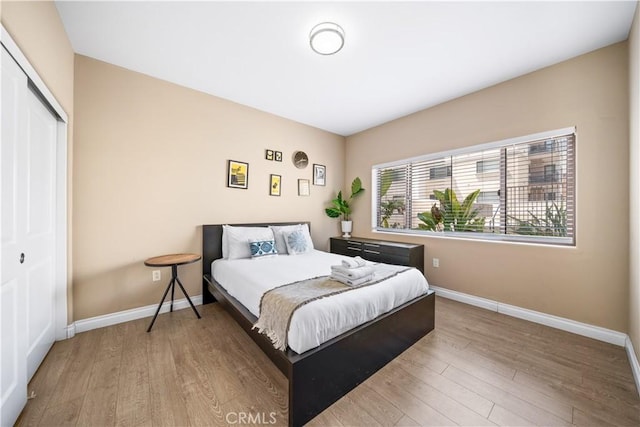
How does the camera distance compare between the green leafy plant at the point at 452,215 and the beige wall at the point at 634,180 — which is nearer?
the beige wall at the point at 634,180

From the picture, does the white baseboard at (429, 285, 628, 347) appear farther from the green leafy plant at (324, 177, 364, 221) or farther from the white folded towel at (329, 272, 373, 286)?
the green leafy plant at (324, 177, 364, 221)

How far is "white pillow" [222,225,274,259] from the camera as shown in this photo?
9.84ft

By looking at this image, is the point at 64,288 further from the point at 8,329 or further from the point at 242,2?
the point at 242,2

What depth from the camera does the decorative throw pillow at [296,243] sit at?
3295 millimetres

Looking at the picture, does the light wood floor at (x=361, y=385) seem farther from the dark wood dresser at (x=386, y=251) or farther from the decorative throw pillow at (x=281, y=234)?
the decorative throw pillow at (x=281, y=234)

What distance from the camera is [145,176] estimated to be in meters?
2.68

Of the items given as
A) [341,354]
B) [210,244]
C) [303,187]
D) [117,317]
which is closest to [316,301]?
[341,354]

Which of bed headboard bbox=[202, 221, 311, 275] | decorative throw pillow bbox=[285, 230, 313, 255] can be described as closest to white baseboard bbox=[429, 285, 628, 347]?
decorative throw pillow bbox=[285, 230, 313, 255]

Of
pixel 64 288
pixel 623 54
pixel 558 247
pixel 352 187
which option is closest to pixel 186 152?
pixel 64 288

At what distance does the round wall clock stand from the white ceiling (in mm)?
1134

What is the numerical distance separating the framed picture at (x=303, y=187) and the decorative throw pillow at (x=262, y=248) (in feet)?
4.02

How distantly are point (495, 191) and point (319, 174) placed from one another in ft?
8.68

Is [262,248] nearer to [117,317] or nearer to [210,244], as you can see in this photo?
[210,244]

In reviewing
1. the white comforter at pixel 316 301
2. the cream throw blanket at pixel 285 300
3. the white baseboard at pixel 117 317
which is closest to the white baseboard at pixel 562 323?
the white comforter at pixel 316 301
